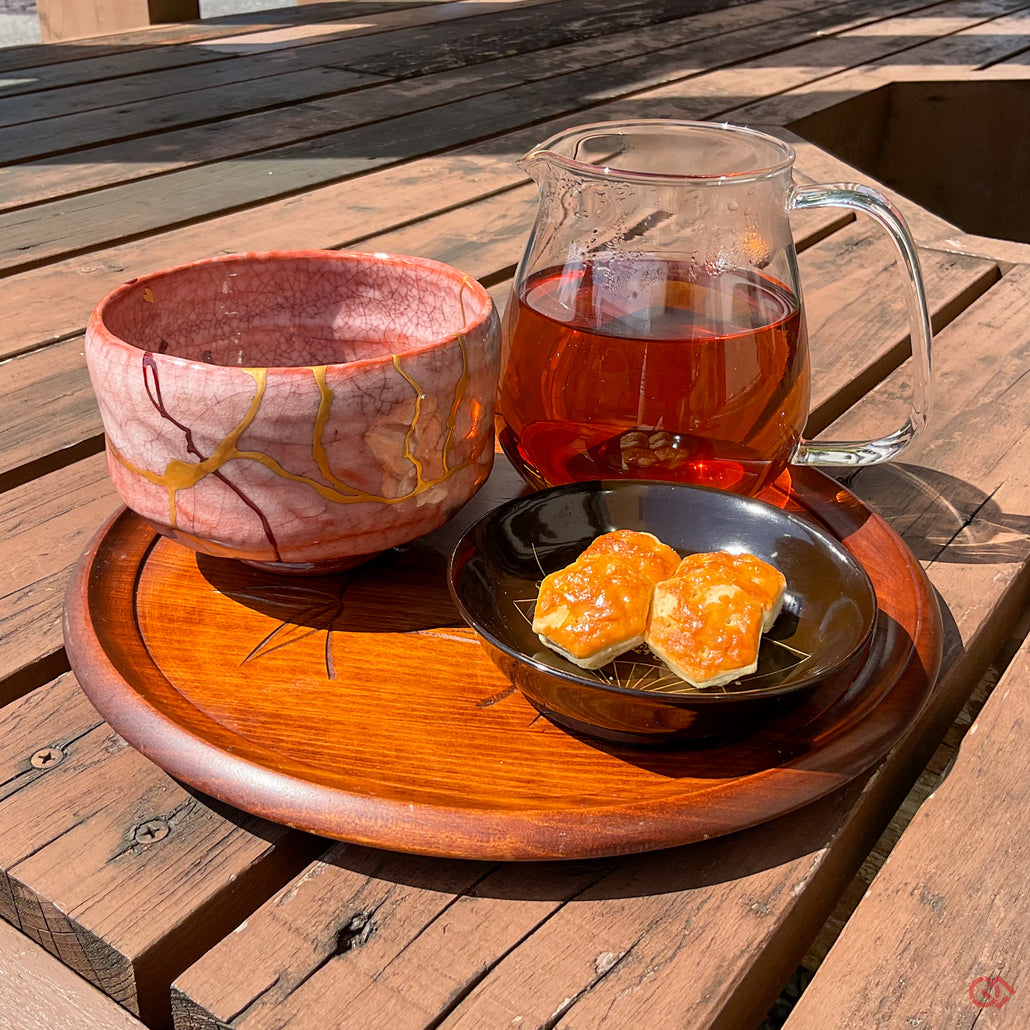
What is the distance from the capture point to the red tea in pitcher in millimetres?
575

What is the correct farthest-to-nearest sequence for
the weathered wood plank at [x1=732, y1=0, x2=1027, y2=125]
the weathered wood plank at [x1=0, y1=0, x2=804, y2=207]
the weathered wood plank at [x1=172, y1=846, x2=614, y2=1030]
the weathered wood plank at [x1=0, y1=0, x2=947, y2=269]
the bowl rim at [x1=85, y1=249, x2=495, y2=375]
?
1. the weathered wood plank at [x1=732, y1=0, x2=1027, y2=125]
2. the weathered wood plank at [x1=0, y1=0, x2=804, y2=207]
3. the weathered wood plank at [x1=0, y1=0, x2=947, y2=269]
4. the bowl rim at [x1=85, y1=249, x2=495, y2=375]
5. the weathered wood plank at [x1=172, y1=846, x2=614, y2=1030]

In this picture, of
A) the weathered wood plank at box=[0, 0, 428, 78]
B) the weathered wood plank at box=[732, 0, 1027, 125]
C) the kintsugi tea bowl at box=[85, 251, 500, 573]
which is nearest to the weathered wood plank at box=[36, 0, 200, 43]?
the weathered wood plank at box=[0, 0, 428, 78]

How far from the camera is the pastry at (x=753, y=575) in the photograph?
482 mm

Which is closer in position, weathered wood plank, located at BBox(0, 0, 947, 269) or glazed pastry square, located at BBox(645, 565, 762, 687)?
glazed pastry square, located at BBox(645, 565, 762, 687)

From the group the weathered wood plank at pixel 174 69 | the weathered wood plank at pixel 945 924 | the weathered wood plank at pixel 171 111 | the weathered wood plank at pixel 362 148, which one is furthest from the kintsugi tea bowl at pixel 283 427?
the weathered wood plank at pixel 174 69

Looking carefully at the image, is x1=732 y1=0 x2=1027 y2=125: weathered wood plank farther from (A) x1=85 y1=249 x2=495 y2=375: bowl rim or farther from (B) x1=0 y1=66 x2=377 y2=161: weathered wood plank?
(A) x1=85 y1=249 x2=495 y2=375: bowl rim


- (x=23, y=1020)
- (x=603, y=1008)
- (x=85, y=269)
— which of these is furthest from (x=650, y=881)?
(x=85, y=269)

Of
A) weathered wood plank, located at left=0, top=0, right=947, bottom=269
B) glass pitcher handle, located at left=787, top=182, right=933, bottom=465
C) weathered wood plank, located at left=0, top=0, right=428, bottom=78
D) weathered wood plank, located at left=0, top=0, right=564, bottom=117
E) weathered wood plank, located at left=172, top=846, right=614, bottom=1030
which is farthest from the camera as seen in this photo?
weathered wood plank, located at left=0, top=0, right=428, bottom=78

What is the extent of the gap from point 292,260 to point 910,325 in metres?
0.34

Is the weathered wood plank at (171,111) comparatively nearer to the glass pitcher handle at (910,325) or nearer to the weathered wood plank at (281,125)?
the weathered wood plank at (281,125)

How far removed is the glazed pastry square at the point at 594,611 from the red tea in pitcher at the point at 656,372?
0.40ft

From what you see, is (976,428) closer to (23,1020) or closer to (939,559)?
(939,559)

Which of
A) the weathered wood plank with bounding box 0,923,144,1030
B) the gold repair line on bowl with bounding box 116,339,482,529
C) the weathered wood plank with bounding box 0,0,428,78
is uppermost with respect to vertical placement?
the gold repair line on bowl with bounding box 116,339,482,529

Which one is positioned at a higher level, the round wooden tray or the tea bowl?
the tea bowl
